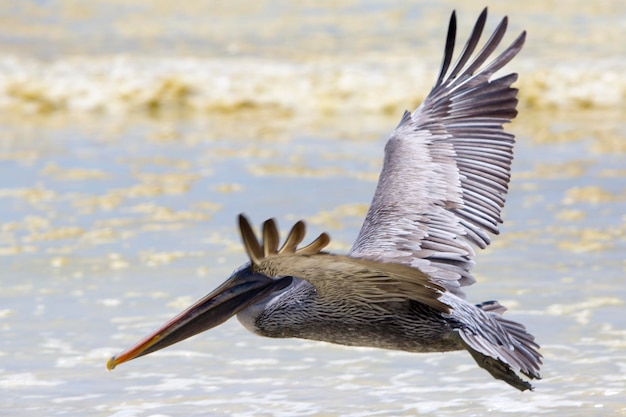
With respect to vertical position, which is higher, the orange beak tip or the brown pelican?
the brown pelican

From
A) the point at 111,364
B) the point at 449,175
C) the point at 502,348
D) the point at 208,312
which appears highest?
the point at 449,175

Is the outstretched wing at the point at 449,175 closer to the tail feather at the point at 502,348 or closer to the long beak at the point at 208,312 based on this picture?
the tail feather at the point at 502,348

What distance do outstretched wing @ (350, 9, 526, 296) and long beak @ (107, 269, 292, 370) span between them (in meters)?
0.42

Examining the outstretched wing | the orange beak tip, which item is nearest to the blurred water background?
the orange beak tip

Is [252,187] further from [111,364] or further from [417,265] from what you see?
[111,364]

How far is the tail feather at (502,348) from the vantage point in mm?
3994

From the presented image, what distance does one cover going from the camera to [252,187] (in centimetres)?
875

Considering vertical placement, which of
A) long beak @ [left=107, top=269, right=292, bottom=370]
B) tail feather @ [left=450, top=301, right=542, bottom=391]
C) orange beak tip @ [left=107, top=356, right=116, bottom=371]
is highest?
long beak @ [left=107, top=269, right=292, bottom=370]

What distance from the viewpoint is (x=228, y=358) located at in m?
5.36

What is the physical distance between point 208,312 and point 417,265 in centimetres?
78

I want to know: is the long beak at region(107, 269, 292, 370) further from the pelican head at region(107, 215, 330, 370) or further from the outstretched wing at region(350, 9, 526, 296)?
the outstretched wing at region(350, 9, 526, 296)

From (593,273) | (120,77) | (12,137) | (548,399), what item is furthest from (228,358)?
(120,77)

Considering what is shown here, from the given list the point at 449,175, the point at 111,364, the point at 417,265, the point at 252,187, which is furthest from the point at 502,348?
the point at 252,187

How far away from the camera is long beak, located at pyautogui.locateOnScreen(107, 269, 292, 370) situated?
4.27 m
